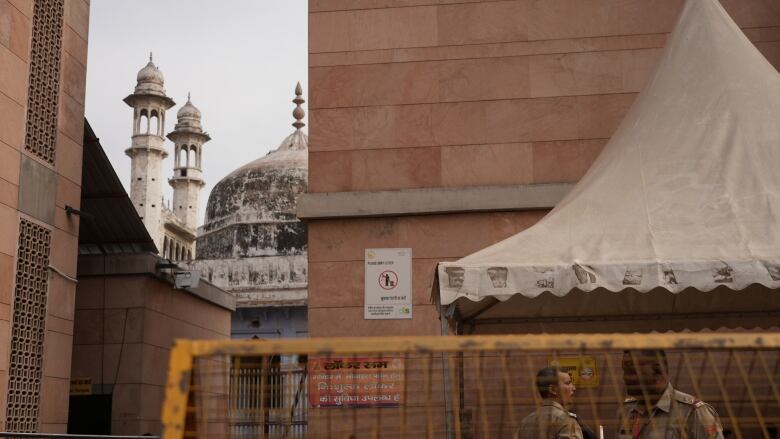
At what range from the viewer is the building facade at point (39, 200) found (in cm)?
1198

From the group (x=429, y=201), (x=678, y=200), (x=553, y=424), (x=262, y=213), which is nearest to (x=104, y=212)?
(x=429, y=201)

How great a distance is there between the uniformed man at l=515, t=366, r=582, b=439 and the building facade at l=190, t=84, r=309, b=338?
107ft

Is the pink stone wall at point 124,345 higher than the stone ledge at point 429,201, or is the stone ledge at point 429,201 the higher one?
the stone ledge at point 429,201

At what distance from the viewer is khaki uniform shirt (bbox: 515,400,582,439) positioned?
16.1 ft

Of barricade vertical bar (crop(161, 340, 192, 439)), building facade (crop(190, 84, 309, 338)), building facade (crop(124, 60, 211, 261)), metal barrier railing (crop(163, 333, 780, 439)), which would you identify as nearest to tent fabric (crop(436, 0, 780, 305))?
metal barrier railing (crop(163, 333, 780, 439))

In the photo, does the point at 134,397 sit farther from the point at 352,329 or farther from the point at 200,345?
the point at 200,345

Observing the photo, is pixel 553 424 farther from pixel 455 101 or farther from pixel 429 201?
pixel 455 101

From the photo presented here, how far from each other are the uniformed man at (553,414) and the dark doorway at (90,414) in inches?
447

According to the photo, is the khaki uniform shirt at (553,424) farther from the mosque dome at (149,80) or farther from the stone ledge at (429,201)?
the mosque dome at (149,80)

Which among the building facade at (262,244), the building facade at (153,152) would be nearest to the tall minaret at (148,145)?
the building facade at (153,152)

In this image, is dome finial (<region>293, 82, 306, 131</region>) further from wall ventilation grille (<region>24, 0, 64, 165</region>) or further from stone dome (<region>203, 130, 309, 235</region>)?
wall ventilation grille (<region>24, 0, 64, 165</region>)

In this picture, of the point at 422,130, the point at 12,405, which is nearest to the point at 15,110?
the point at 12,405

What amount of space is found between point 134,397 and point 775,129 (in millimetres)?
10542

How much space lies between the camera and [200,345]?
2934 mm
